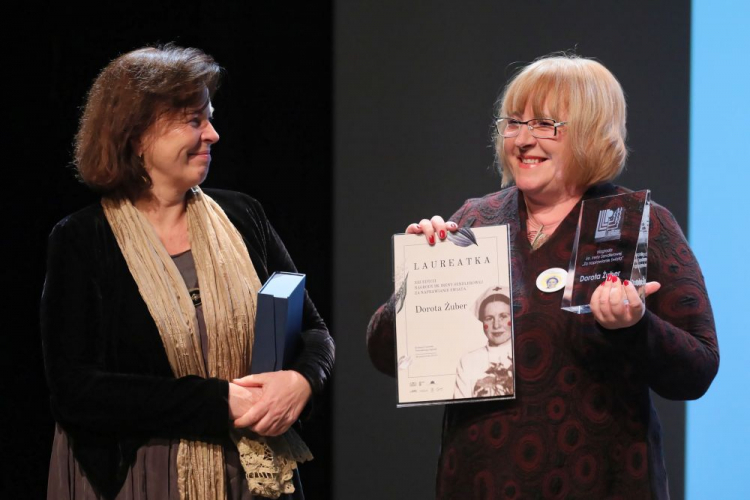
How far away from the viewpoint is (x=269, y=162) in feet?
9.55

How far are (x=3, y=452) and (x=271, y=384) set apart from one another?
1.35 m

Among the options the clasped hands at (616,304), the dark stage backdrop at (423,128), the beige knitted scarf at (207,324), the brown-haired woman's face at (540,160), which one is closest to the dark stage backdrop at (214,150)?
the dark stage backdrop at (423,128)

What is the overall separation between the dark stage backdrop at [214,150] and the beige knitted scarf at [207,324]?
83 cm

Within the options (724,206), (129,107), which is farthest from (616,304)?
(724,206)

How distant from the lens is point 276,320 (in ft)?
5.81

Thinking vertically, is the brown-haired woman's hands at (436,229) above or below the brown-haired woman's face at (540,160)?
below

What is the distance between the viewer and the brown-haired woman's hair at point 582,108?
68.9 inches

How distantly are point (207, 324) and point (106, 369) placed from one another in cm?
22

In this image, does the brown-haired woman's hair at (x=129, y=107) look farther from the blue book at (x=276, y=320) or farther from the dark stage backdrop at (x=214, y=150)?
the dark stage backdrop at (x=214, y=150)

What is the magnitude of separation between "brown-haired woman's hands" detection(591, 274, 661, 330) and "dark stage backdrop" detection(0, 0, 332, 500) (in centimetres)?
131

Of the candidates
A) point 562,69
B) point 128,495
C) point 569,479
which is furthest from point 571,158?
point 128,495

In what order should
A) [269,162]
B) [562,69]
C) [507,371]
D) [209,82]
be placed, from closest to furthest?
[507,371] < [562,69] < [209,82] < [269,162]

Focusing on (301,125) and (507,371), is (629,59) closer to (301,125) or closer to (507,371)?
(301,125)

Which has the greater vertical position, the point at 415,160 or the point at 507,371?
the point at 415,160
